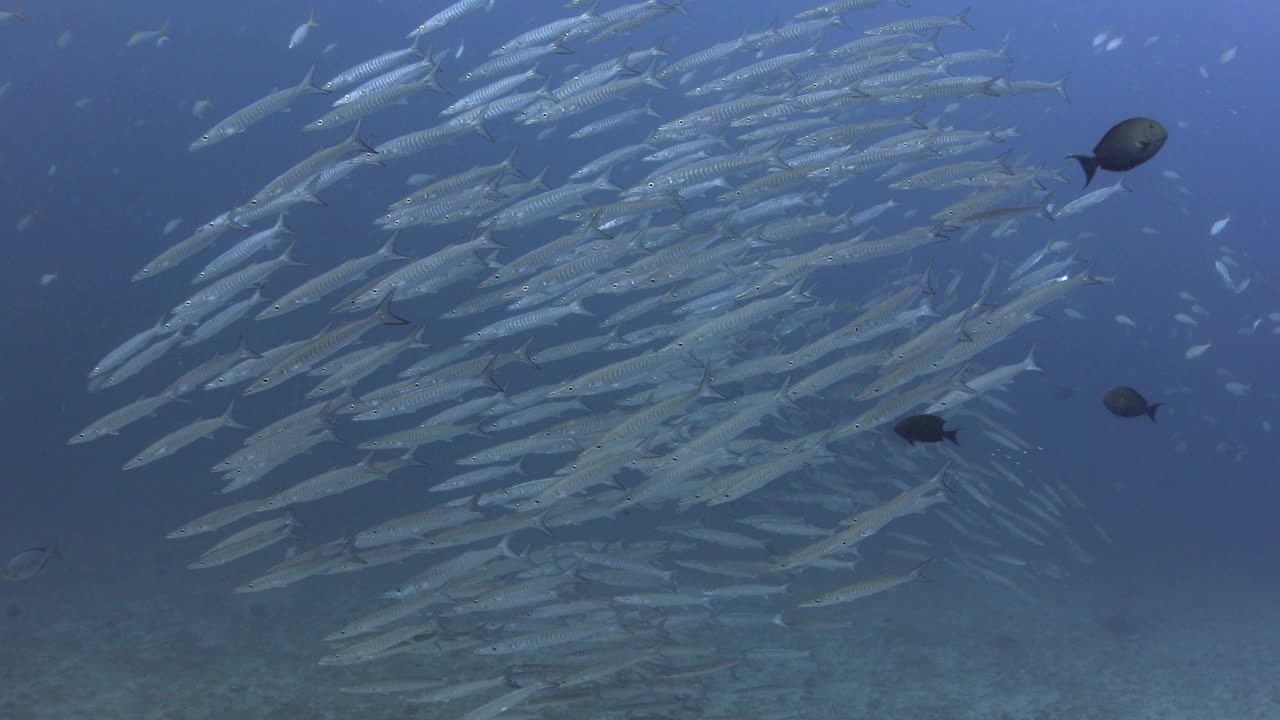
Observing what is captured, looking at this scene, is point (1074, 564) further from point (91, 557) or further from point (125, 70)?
point (125, 70)

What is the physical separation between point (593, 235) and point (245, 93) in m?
28.1

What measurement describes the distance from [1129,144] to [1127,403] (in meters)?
2.46

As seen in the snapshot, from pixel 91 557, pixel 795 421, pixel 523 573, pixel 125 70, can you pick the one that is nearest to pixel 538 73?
pixel 523 573

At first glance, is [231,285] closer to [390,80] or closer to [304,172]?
[304,172]

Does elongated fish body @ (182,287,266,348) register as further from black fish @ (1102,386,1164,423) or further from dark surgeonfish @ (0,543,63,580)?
black fish @ (1102,386,1164,423)

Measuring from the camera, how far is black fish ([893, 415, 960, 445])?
198 inches

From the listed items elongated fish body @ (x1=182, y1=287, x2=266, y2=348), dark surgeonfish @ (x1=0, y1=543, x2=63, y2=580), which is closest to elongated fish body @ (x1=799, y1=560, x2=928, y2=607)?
elongated fish body @ (x1=182, y1=287, x2=266, y2=348)

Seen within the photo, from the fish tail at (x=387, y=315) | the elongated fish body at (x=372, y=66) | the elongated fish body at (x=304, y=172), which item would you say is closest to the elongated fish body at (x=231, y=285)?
the elongated fish body at (x=304, y=172)

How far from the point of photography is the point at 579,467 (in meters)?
5.58

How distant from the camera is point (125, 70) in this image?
89.9 feet

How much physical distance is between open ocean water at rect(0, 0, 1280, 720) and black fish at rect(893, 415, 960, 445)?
0.82 feet

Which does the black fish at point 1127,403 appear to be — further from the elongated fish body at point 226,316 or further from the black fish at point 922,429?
the elongated fish body at point 226,316

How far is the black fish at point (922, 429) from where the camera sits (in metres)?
5.03

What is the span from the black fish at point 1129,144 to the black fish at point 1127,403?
7.20ft
